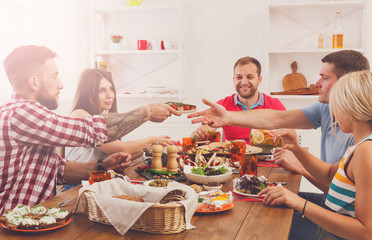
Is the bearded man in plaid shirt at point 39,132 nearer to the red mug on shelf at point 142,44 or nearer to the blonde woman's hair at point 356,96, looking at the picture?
the blonde woman's hair at point 356,96

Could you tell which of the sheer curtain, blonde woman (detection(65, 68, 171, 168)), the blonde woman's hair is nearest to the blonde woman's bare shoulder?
blonde woman (detection(65, 68, 171, 168))

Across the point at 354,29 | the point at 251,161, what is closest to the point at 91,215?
the point at 251,161

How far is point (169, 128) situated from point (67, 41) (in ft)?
4.63

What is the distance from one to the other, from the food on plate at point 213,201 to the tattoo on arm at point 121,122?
0.56 meters

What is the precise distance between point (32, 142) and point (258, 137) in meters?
1.38

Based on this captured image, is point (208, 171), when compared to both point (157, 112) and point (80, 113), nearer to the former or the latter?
point (157, 112)

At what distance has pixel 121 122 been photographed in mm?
1914

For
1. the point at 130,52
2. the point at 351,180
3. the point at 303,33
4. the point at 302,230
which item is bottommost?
the point at 302,230

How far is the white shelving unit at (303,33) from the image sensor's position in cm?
392

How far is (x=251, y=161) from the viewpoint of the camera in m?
1.90

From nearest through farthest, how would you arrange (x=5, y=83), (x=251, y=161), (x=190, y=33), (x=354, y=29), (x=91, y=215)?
(x=91, y=215) → (x=251, y=161) → (x=5, y=83) → (x=354, y=29) → (x=190, y=33)

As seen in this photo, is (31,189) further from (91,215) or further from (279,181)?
(279,181)

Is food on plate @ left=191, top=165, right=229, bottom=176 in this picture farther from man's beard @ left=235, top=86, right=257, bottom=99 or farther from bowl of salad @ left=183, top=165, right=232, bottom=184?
man's beard @ left=235, top=86, right=257, bottom=99

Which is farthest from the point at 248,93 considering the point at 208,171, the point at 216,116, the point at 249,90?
the point at 208,171
